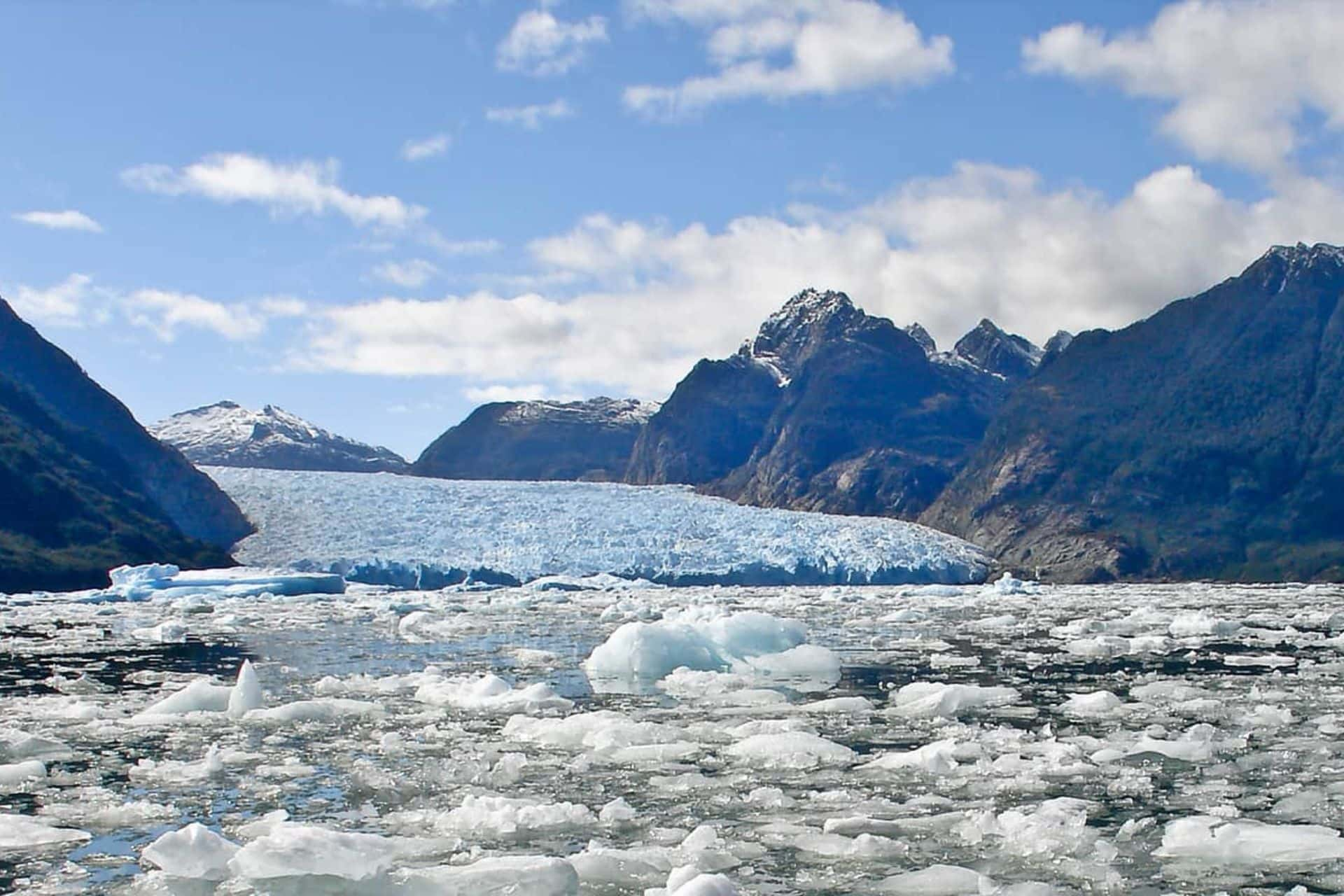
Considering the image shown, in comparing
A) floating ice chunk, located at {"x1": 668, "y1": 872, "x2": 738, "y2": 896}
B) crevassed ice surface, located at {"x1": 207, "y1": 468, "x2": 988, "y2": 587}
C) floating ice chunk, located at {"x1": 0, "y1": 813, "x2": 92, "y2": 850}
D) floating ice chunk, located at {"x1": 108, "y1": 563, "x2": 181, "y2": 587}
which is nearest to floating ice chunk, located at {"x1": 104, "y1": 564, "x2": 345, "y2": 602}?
floating ice chunk, located at {"x1": 108, "y1": 563, "x2": 181, "y2": 587}

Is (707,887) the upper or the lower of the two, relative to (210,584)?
upper

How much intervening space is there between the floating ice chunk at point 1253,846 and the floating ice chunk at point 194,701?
1355 cm

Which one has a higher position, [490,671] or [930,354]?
[930,354]

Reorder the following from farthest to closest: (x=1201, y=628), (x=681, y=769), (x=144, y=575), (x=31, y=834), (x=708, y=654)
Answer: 1. (x=144, y=575)
2. (x=1201, y=628)
3. (x=708, y=654)
4. (x=681, y=769)
5. (x=31, y=834)

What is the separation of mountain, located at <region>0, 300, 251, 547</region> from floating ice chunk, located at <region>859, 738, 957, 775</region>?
82484 mm

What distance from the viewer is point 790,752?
13695mm

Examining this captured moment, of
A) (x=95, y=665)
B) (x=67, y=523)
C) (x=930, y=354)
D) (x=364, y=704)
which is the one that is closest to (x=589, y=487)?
(x=67, y=523)

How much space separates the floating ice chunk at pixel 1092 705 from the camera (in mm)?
16844

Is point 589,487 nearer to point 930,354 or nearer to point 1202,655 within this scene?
point 1202,655

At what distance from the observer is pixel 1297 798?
11.2m

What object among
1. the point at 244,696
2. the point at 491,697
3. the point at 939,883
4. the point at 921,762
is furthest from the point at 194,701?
the point at 939,883

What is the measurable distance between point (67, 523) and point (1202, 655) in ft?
245

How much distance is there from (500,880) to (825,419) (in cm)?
15523

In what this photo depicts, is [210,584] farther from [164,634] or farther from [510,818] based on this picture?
[510,818]
